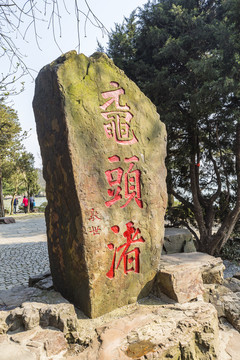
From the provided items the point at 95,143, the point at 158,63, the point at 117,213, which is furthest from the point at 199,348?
the point at 158,63

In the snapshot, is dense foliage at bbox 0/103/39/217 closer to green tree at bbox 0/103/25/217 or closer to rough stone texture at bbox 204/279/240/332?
green tree at bbox 0/103/25/217

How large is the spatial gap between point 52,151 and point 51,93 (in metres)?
0.60

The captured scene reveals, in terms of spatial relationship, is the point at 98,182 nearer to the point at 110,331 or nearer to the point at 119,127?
the point at 119,127

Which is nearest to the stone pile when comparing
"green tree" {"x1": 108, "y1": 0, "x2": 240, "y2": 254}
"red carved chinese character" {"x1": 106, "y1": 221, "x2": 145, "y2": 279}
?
"red carved chinese character" {"x1": 106, "y1": 221, "x2": 145, "y2": 279}

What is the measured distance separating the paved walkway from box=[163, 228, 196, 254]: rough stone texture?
2771 millimetres

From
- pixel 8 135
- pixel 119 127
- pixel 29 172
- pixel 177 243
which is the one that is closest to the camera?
pixel 119 127

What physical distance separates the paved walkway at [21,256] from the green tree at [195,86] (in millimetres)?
4273

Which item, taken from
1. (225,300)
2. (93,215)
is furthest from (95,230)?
(225,300)

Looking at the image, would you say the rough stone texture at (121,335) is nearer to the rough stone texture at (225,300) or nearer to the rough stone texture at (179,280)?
the rough stone texture at (179,280)

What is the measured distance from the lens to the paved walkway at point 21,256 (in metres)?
5.28

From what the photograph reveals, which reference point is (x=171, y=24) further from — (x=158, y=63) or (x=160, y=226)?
(x=160, y=226)

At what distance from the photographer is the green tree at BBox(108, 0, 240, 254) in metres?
6.16

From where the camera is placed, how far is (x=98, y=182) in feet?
9.02

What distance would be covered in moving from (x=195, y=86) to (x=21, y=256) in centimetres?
Result: 616
